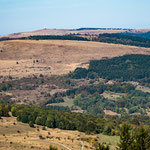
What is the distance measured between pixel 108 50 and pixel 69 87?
5615 centimetres

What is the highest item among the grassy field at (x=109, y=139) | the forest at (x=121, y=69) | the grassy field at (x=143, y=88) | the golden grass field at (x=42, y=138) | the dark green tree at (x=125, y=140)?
the dark green tree at (x=125, y=140)

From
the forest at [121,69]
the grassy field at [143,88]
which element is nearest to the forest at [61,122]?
the grassy field at [143,88]

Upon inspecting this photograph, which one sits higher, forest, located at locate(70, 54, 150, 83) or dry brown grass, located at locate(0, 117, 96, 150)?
dry brown grass, located at locate(0, 117, 96, 150)

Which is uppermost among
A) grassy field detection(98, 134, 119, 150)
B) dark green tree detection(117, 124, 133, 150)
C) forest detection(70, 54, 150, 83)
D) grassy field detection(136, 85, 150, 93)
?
dark green tree detection(117, 124, 133, 150)

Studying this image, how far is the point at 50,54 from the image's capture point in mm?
175500

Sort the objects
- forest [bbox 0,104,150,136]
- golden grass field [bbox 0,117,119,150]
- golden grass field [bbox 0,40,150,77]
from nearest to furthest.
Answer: golden grass field [bbox 0,117,119,150] → forest [bbox 0,104,150,136] → golden grass field [bbox 0,40,150,77]

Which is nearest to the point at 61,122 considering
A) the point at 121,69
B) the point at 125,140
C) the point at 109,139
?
the point at 109,139

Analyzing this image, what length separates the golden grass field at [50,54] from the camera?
15312 centimetres

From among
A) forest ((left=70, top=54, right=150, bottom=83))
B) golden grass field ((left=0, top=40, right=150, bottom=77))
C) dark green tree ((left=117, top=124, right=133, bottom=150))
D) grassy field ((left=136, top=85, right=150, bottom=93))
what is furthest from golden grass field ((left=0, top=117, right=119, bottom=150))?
forest ((left=70, top=54, right=150, bottom=83))

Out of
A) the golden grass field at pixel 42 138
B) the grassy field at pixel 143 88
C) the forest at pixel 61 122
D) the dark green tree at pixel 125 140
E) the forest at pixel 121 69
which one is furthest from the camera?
the forest at pixel 121 69

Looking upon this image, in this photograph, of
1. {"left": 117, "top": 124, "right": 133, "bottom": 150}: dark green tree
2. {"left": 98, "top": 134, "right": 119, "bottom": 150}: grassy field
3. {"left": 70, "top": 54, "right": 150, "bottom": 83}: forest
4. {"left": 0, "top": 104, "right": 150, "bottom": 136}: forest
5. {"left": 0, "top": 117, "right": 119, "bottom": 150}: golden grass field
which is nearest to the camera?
{"left": 117, "top": 124, "right": 133, "bottom": 150}: dark green tree

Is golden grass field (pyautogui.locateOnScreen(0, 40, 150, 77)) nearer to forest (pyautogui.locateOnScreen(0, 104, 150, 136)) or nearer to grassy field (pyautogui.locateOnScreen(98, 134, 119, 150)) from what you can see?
forest (pyautogui.locateOnScreen(0, 104, 150, 136))

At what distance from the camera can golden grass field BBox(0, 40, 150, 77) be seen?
153125 millimetres

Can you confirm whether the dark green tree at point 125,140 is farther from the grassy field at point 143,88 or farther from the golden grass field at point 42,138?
the grassy field at point 143,88
